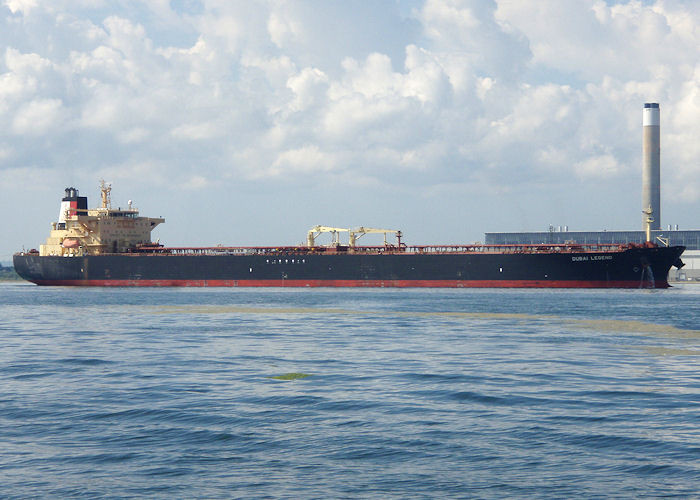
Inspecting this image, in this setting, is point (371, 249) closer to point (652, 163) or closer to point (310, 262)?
point (310, 262)

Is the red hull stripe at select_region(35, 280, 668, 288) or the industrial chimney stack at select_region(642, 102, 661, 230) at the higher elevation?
the industrial chimney stack at select_region(642, 102, 661, 230)

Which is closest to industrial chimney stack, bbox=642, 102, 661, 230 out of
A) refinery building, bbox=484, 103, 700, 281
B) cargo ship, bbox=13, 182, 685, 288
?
refinery building, bbox=484, 103, 700, 281

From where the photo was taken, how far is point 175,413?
18.3 meters

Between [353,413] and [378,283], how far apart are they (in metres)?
64.6

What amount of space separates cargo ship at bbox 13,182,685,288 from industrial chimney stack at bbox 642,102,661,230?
60525mm

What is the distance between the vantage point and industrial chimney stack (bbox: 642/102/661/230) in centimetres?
14225

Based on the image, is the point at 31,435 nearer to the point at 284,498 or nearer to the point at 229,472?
the point at 229,472

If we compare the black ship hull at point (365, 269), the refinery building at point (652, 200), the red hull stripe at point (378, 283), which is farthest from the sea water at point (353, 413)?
the refinery building at point (652, 200)

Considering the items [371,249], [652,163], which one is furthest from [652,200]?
[371,249]

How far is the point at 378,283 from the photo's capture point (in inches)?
3258

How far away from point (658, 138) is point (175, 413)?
14148cm

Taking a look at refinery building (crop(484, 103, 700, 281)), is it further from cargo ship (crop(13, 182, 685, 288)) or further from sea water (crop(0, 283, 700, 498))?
sea water (crop(0, 283, 700, 498))

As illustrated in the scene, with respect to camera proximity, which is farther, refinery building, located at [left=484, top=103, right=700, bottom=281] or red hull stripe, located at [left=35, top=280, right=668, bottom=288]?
refinery building, located at [left=484, top=103, right=700, bottom=281]

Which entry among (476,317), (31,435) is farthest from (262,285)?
(31,435)
